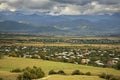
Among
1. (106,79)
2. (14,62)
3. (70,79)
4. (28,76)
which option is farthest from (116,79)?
(14,62)

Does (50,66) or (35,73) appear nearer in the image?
(35,73)

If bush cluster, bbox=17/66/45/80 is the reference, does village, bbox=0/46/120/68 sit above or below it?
below

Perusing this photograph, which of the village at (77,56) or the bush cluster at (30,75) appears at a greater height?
the bush cluster at (30,75)

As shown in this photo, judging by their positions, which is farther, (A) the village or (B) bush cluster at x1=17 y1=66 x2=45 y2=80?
(A) the village

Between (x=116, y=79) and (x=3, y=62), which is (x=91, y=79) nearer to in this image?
(x=116, y=79)

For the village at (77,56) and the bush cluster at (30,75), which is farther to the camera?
the village at (77,56)

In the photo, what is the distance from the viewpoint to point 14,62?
92.6m

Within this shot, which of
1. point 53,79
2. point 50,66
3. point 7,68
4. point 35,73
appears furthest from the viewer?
point 50,66

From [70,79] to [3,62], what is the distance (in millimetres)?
41721

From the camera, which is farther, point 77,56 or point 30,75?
point 77,56

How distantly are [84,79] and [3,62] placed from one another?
42.7 meters

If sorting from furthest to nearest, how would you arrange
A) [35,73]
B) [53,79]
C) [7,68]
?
[7,68] < [35,73] < [53,79]

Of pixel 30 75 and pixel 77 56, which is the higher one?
pixel 30 75

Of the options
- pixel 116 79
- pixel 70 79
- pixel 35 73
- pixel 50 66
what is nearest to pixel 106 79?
pixel 116 79
